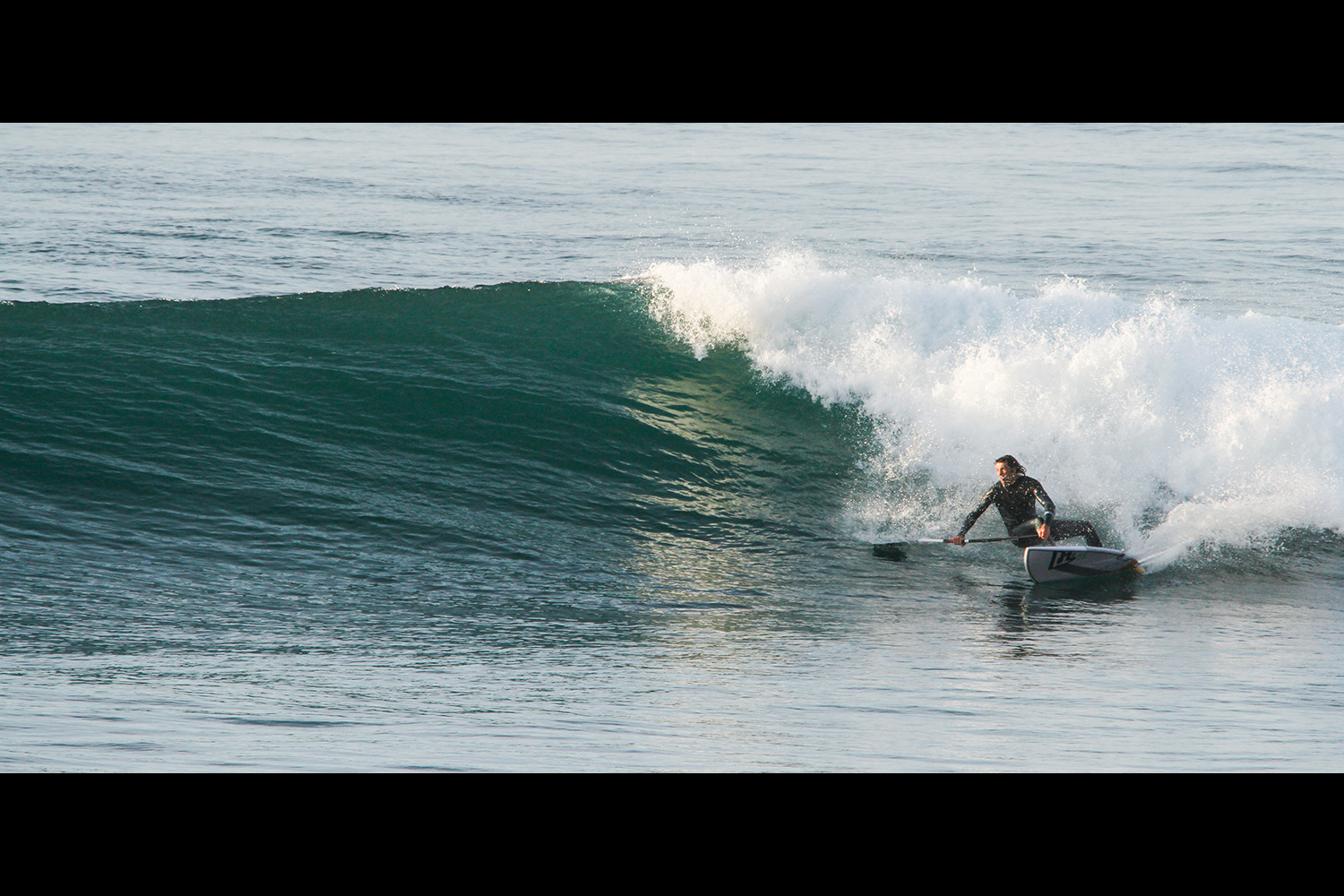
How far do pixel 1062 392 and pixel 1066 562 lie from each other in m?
4.11

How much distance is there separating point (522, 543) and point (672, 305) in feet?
20.2

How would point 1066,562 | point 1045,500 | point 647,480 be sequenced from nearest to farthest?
1. point 1066,562
2. point 1045,500
3. point 647,480

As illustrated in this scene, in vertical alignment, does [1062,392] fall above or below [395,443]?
above

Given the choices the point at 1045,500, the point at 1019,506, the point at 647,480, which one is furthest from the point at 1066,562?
the point at 647,480

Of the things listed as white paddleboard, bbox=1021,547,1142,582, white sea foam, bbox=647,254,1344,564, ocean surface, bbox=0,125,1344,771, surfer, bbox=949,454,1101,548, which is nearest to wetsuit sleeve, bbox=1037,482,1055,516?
surfer, bbox=949,454,1101,548

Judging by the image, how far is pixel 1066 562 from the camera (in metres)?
9.44

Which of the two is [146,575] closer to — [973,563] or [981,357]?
[973,563]

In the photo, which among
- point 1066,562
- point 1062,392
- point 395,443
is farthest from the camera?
point 1062,392

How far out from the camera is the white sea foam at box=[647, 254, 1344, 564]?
38.8ft

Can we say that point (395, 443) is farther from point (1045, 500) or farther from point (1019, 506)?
point (1045, 500)

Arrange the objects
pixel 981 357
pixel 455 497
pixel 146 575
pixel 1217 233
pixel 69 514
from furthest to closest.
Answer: pixel 1217 233 < pixel 981 357 < pixel 455 497 < pixel 69 514 < pixel 146 575

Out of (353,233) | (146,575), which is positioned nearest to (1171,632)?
(146,575)

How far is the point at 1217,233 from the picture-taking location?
2172 cm

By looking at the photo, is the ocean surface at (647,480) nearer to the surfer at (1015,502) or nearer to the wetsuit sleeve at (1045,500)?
the surfer at (1015,502)
